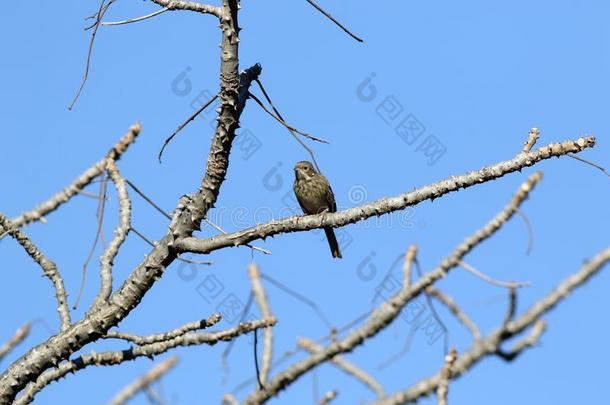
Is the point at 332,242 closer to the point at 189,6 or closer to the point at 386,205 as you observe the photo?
the point at 386,205

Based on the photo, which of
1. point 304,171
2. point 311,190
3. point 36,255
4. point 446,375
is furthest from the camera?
point 304,171

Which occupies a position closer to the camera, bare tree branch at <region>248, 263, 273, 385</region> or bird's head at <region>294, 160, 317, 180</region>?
bare tree branch at <region>248, 263, 273, 385</region>

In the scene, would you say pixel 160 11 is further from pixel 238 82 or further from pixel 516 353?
pixel 516 353

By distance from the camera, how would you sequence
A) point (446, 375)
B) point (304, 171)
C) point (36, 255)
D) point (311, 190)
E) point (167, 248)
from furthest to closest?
point (304, 171)
point (311, 190)
point (36, 255)
point (167, 248)
point (446, 375)

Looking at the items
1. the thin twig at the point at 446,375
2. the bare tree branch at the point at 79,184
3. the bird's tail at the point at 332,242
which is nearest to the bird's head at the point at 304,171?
the bird's tail at the point at 332,242

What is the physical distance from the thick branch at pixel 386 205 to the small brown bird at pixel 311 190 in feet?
18.1

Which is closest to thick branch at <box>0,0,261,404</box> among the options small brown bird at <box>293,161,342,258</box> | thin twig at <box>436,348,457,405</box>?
thin twig at <box>436,348,457,405</box>

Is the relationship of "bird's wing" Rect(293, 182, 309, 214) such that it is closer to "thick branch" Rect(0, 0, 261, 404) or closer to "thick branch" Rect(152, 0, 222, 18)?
"thick branch" Rect(0, 0, 261, 404)

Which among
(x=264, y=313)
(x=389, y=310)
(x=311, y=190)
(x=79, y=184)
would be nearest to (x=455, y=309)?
(x=389, y=310)

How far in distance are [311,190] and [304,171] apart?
27 centimetres

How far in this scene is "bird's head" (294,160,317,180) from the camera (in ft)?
37.1

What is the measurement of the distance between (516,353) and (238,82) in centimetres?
264

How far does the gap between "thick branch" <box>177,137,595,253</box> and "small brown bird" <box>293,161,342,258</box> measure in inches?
217

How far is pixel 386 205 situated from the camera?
5445mm
